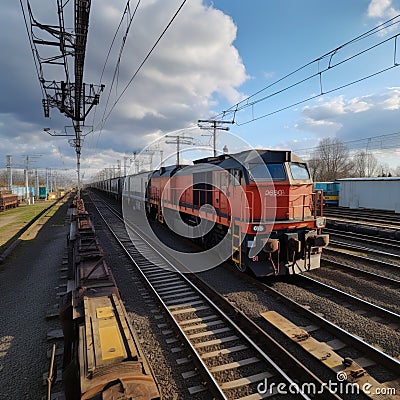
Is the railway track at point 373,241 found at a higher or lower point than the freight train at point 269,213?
lower

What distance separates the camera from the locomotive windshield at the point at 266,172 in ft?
27.1

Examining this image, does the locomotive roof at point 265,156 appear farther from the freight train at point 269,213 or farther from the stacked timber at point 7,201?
the stacked timber at point 7,201

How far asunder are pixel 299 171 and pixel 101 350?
741cm

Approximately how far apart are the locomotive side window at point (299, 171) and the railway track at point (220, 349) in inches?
168

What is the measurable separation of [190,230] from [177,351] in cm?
848

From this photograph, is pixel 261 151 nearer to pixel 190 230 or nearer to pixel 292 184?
pixel 292 184

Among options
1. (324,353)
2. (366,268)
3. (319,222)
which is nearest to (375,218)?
(366,268)

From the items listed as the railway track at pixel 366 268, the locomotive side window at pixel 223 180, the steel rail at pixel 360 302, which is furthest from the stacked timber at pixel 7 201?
the steel rail at pixel 360 302

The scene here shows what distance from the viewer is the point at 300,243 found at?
830 cm

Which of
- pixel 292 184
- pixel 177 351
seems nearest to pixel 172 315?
pixel 177 351

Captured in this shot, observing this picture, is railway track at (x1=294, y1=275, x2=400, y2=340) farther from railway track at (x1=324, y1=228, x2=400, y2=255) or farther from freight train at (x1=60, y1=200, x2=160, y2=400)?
railway track at (x1=324, y1=228, x2=400, y2=255)

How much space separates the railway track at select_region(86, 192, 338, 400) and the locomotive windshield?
3500 millimetres

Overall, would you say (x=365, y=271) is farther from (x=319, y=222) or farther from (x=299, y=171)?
(x=299, y=171)

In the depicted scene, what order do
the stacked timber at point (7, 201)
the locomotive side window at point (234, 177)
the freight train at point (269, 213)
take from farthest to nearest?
the stacked timber at point (7, 201), the locomotive side window at point (234, 177), the freight train at point (269, 213)
